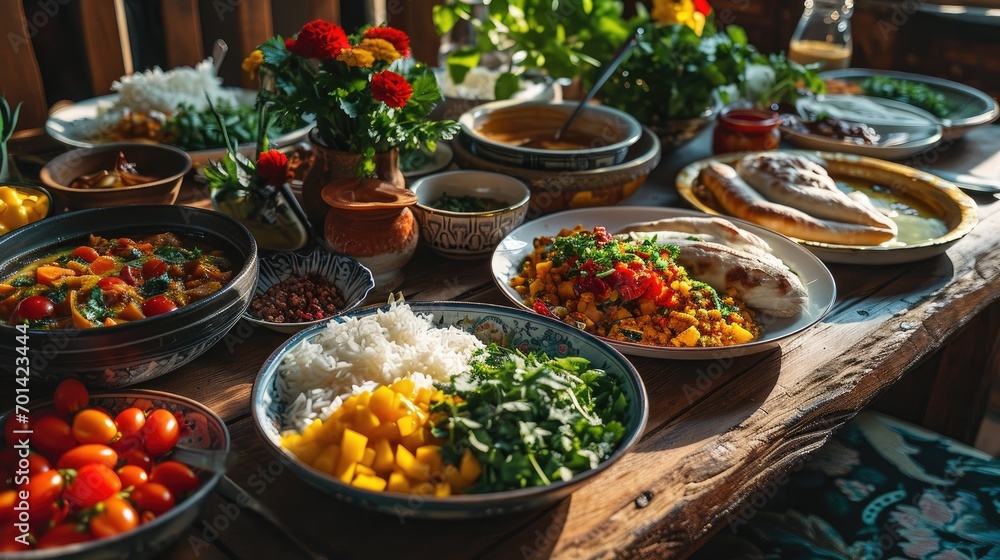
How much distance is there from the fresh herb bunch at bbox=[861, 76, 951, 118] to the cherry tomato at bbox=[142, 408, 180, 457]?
3388 mm

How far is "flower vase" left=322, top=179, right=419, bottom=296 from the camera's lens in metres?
1.92

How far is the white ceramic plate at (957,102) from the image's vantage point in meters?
3.17

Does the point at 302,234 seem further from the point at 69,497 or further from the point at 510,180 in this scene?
the point at 69,497

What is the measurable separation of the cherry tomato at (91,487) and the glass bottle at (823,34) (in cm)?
336

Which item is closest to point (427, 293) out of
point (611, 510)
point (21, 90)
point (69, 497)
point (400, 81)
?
point (400, 81)

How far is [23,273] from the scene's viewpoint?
164cm

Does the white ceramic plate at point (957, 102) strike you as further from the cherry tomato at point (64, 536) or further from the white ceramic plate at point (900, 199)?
the cherry tomato at point (64, 536)

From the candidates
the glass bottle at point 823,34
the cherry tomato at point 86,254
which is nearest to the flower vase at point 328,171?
the cherry tomato at point 86,254

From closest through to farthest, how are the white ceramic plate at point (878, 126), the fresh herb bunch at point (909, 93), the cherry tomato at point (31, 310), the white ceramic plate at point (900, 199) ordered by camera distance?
the cherry tomato at point (31, 310)
the white ceramic plate at point (900, 199)
the white ceramic plate at point (878, 126)
the fresh herb bunch at point (909, 93)

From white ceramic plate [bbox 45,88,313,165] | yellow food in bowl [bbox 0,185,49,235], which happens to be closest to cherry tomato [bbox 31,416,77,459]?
yellow food in bowl [bbox 0,185,49,235]

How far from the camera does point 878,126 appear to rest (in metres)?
3.15

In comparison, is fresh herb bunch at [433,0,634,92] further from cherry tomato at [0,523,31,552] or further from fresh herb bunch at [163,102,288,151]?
cherry tomato at [0,523,31,552]

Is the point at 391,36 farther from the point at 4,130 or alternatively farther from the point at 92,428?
the point at 4,130

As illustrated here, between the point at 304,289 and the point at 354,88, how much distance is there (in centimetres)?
52
